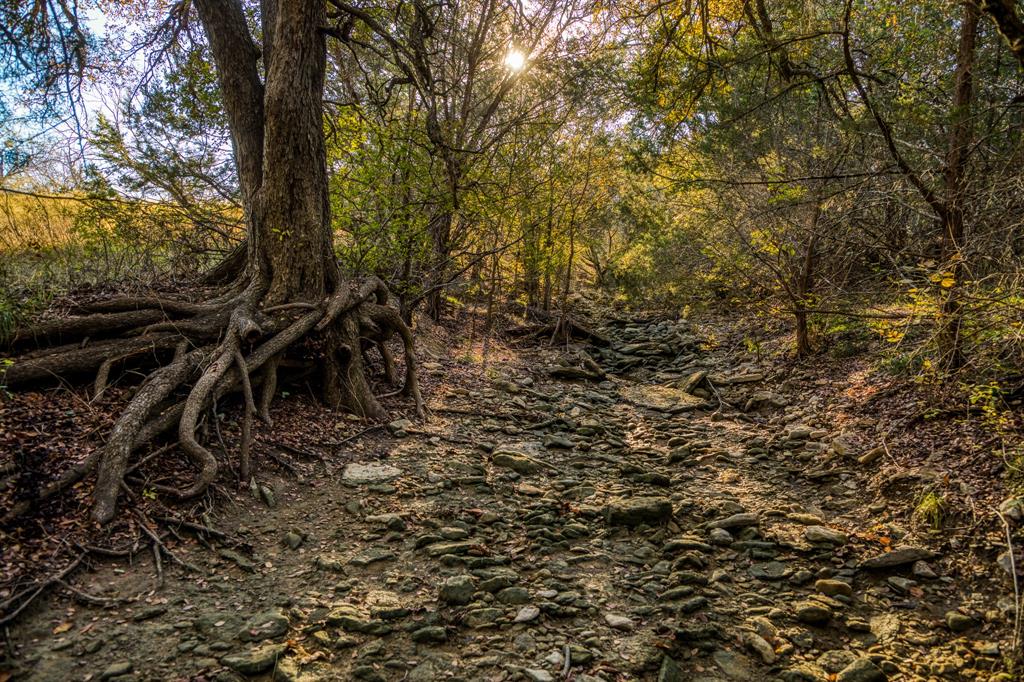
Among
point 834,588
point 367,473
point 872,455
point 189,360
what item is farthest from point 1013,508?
point 189,360

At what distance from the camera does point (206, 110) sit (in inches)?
380

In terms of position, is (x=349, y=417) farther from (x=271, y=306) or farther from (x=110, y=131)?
(x=110, y=131)

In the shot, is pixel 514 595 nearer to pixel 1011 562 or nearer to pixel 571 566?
pixel 571 566

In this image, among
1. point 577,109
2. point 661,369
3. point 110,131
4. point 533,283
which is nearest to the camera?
point 110,131

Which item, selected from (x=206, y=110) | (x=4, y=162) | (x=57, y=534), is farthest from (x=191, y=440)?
(x=206, y=110)

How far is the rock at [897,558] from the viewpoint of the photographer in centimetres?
432

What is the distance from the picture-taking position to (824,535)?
4.82m

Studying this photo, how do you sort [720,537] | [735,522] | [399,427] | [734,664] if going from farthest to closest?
[399,427]
[735,522]
[720,537]
[734,664]

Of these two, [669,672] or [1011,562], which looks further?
[1011,562]

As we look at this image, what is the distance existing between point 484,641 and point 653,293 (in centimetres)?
1588

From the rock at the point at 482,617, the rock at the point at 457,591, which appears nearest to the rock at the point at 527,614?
the rock at the point at 482,617

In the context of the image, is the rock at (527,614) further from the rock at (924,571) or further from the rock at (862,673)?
the rock at (924,571)

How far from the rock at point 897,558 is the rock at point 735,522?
0.93 meters

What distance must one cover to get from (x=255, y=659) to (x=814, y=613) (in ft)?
11.8
